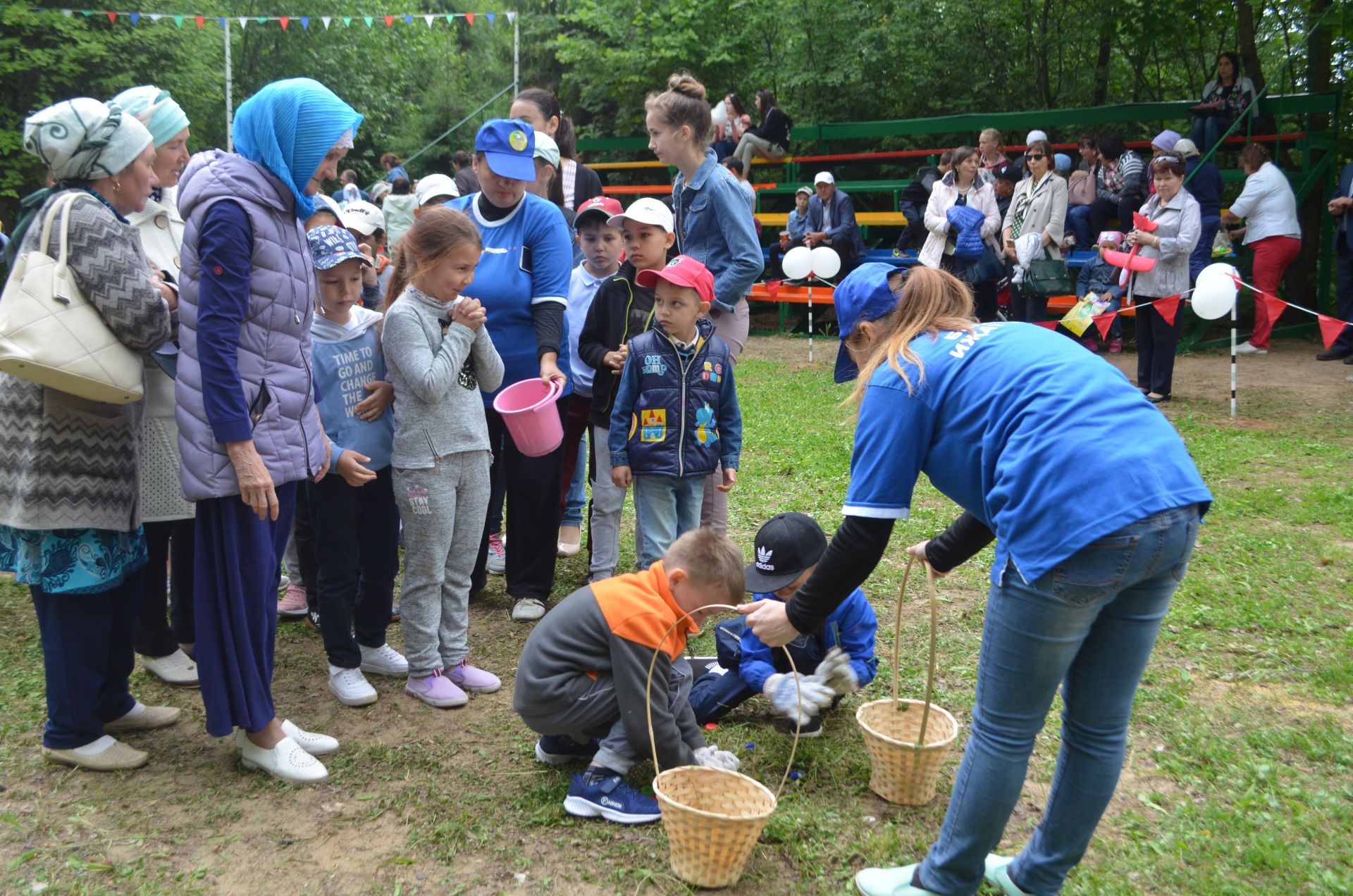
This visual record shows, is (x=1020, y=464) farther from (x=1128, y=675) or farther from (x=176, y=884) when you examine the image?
(x=176, y=884)

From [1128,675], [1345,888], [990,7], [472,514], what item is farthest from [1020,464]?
[990,7]

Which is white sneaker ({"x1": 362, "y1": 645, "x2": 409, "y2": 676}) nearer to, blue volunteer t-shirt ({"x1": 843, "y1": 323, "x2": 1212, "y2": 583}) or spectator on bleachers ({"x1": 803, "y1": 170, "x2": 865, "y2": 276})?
blue volunteer t-shirt ({"x1": 843, "y1": 323, "x2": 1212, "y2": 583})

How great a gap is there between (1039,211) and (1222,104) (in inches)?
115

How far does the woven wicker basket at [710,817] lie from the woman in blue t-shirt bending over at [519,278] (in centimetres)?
181

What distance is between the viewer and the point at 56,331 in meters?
2.81

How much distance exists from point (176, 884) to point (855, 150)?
55.0 feet

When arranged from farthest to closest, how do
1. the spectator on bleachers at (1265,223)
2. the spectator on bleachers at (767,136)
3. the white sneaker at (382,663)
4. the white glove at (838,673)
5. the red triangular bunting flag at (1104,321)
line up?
the spectator on bleachers at (767,136) → the spectator on bleachers at (1265,223) → the red triangular bunting flag at (1104,321) → the white sneaker at (382,663) → the white glove at (838,673)

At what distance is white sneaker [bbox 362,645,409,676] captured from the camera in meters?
4.08

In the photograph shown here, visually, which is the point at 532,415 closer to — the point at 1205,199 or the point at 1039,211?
the point at 1039,211

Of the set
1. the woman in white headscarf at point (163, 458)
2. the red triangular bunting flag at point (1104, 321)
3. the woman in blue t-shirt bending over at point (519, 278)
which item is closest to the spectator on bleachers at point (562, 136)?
the woman in blue t-shirt bending over at point (519, 278)

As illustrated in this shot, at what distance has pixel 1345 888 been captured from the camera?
269cm

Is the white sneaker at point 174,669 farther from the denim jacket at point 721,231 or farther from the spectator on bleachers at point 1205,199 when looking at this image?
the spectator on bleachers at point 1205,199

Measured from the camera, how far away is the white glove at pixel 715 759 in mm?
3072

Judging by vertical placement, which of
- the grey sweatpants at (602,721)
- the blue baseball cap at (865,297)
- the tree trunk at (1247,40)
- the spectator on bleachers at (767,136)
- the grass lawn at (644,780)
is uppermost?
the tree trunk at (1247,40)
